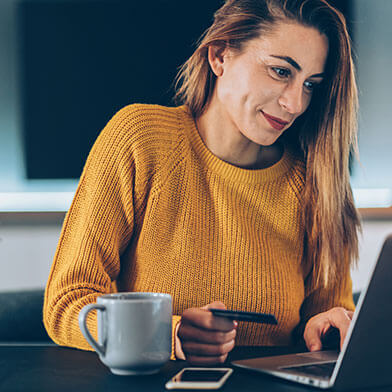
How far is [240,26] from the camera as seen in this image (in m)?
1.14

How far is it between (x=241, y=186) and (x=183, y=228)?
190 millimetres

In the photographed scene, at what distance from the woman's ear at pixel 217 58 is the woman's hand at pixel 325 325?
2.00 feet

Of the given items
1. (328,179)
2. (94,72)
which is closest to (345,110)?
(328,179)

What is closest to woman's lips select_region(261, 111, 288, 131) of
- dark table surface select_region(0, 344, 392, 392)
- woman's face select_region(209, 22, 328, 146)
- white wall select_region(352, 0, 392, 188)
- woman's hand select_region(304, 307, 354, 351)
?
woman's face select_region(209, 22, 328, 146)

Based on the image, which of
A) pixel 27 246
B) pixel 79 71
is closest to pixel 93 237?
pixel 27 246

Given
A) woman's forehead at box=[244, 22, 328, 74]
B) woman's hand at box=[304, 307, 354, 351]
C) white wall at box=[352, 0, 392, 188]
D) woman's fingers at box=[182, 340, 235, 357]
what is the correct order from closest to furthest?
woman's fingers at box=[182, 340, 235, 357] < woman's hand at box=[304, 307, 354, 351] < woman's forehead at box=[244, 22, 328, 74] < white wall at box=[352, 0, 392, 188]

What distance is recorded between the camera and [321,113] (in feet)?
4.03

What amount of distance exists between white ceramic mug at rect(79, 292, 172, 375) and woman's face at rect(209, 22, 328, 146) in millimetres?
642

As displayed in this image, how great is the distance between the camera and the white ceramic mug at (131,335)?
59 centimetres

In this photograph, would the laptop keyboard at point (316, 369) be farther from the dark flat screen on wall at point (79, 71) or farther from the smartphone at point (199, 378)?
the dark flat screen on wall at point (79, 71)

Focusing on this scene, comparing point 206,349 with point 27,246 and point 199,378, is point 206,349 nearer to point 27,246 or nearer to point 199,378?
point 199,378

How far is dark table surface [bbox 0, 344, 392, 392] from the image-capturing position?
56cm

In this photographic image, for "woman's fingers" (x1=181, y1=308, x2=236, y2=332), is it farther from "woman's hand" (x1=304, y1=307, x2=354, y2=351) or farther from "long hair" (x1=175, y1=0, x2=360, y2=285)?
"long hair" (x1=175, y1=0, x2=360, y2=285)

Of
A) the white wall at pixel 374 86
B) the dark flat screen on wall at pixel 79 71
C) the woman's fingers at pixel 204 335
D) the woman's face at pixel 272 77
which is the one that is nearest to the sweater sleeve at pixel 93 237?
the woman's fingers at pixel 204 335
